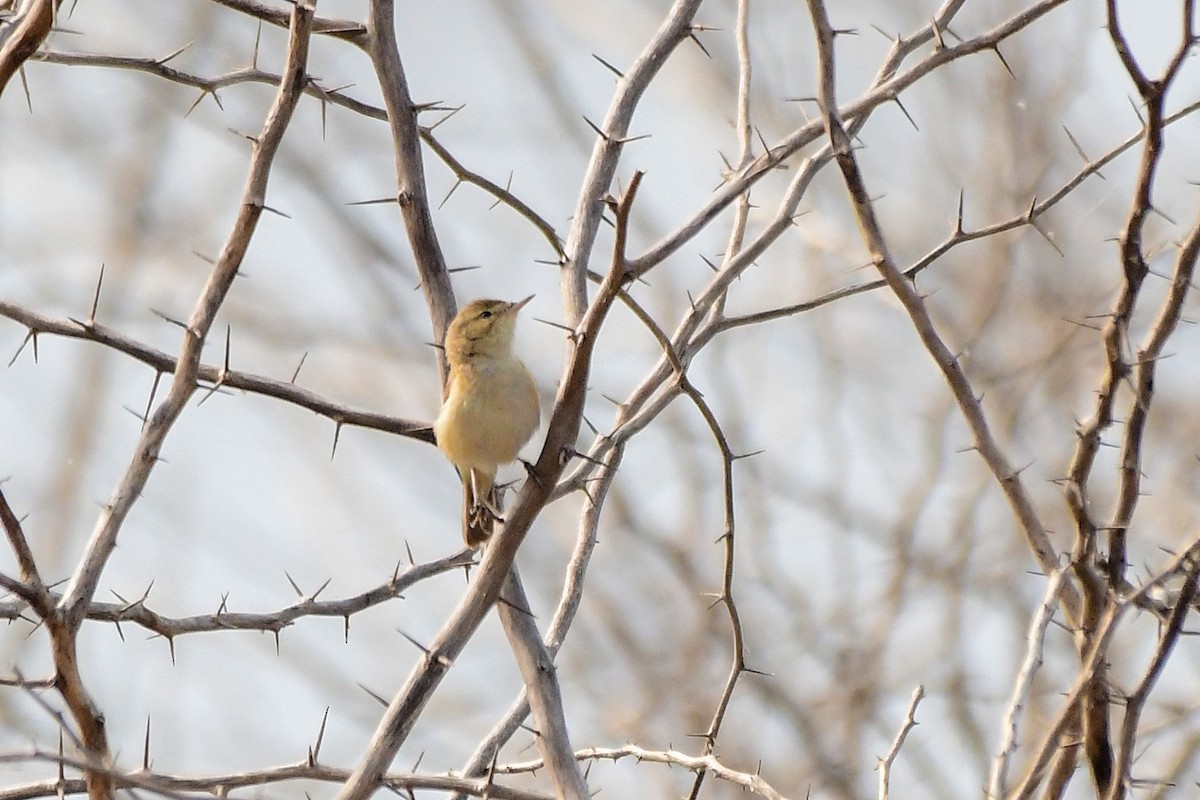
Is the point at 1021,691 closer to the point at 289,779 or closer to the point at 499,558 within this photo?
the point at 499,558

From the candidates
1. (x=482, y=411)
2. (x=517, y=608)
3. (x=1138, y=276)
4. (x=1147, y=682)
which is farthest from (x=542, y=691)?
(x=1138, y=276)

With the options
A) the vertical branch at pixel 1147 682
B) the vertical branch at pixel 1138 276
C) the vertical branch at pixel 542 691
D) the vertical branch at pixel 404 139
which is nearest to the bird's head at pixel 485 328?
the vertical branch at pixel 404 139

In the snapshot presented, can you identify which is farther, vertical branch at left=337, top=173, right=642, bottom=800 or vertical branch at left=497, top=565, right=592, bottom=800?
vertical branch at left=497, top=565, right=592, bottom=800

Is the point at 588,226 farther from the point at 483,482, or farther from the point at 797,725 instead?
the point at 797,725

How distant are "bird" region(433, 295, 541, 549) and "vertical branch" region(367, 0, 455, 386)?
1.04ft

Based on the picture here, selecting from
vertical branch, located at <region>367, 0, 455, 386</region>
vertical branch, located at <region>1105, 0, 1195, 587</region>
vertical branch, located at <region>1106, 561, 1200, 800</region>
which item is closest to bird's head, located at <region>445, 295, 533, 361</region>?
vertical branch, located at <region>367, 0, 455, 386</region>

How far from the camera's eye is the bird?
3.92 meters

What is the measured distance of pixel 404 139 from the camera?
3459mm

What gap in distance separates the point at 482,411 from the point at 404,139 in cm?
90

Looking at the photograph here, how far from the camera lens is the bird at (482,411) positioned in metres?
3.92

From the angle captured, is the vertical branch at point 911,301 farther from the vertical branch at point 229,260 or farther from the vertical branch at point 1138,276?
the vertical branch at point 229,260

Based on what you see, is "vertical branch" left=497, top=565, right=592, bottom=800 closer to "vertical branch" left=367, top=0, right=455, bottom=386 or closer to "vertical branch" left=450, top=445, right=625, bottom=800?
"vertical branch" left=450, top=445, right=625, bottom=800

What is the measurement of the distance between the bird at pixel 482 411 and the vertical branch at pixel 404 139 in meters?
0.32

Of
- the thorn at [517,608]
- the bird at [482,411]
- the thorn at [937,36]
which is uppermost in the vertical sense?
the thorn at [937,36]
